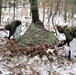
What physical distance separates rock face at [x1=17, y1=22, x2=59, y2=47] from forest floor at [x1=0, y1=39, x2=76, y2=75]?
1.27 feet

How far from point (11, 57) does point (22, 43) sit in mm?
1095

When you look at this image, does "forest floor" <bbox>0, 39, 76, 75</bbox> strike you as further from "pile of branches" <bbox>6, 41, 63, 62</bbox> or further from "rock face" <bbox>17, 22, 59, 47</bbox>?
"rock face" <bbox>17, 22, 59, 47</bbox>

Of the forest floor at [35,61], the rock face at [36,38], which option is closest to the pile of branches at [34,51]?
the forest floor at [35,61]

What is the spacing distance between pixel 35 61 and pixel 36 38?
5.03 feet

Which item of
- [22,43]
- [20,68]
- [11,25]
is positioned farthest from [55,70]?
[11,25]

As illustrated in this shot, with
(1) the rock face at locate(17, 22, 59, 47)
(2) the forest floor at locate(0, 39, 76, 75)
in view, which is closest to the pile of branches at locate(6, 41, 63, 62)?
(2) the forest floor at locate(0, 39, 76, 75)

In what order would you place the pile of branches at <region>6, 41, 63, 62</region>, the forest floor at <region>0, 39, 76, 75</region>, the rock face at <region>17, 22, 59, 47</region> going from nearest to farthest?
the forest floor at <region>0, 39, 76, 75</region> → the pile of branches at <region>6, 41, 63, 62</region> → the rock face at <region>17, 22, 59, 47</region>

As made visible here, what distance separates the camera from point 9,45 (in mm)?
8062

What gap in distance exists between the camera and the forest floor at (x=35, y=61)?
6.12m

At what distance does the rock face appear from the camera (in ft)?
25.9

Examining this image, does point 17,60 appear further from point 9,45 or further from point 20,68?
Result: point 9,45

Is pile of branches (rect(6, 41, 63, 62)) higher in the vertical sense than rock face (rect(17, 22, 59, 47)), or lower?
lower

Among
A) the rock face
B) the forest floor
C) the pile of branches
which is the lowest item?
the forest floor

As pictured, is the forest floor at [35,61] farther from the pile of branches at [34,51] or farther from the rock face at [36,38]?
the rock face at [36,38]
